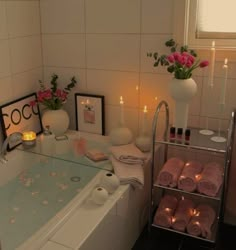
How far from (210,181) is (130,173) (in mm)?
422

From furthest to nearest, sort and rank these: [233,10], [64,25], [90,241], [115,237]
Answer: [64,25] < [233,10] < [115,237] < [90,241]

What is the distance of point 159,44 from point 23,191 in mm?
1171

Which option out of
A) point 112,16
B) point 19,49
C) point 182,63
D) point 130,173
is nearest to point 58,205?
point 130,173

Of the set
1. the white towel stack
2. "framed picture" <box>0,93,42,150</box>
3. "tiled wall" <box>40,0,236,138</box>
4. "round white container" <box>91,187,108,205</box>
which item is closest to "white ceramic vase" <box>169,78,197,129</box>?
"tiled wall" <box>40,0,236,138</box>

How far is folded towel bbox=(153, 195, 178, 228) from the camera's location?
2039 millimetres

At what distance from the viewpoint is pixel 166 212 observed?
6.79 feet

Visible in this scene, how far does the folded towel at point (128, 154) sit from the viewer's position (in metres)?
2.07

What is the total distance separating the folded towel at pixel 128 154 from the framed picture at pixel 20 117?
1.99 feet

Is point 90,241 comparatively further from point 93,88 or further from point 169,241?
point 93,88

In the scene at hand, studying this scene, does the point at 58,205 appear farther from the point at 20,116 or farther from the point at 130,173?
the point at 20,116

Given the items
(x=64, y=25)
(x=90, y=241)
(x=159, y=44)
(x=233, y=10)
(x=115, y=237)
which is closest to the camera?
(x=90, y=241)

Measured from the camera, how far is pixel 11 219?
6.17ft

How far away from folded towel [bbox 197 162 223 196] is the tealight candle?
97cm

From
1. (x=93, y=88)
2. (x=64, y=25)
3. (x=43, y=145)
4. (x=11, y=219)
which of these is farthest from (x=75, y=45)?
(x=11, y=219)
